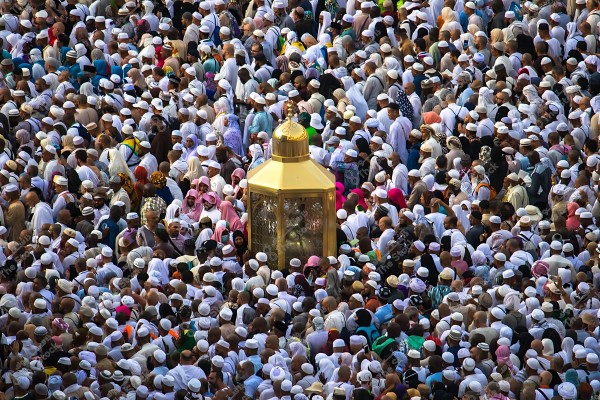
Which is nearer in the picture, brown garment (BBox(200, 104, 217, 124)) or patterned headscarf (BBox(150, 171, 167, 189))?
patterned headscarf (BBox(150, 171, 167, 189))

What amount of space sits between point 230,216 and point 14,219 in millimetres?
2891

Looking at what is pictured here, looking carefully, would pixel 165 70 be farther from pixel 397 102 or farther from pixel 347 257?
pixel 347 257

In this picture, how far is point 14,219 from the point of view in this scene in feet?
90.7

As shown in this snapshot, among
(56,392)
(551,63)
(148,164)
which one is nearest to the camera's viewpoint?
(56,392)

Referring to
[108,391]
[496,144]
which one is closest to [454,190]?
[496,144]

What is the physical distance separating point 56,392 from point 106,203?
16.3 ft

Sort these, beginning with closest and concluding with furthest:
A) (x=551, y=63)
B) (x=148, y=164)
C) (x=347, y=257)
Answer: (x=347, y=257)
(x=148, y=164)
(x=551, y=63)

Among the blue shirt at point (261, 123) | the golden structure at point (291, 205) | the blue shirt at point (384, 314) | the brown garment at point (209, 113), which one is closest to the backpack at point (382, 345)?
the blue shirt at point (384, 314)

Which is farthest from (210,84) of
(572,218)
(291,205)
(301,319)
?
(301,319)

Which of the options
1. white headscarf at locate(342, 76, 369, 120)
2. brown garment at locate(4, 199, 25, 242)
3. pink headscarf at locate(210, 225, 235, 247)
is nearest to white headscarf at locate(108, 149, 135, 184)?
brown garment at locate(4, 199, 25, 242)

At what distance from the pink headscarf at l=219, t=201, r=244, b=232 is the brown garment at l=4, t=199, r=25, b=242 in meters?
2.67

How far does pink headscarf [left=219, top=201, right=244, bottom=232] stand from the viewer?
27266 millimetres

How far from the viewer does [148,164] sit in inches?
1134

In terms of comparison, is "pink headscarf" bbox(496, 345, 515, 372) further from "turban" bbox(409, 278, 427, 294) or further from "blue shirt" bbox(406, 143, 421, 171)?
"blue shirt" bbox(406, 143, 421, 171)
